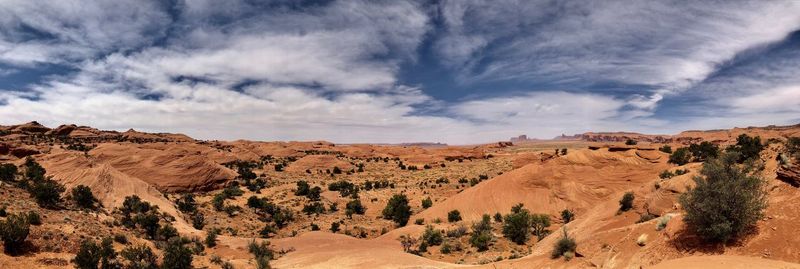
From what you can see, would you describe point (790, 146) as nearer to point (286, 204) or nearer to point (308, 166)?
point (286, 204)

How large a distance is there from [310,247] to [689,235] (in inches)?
774

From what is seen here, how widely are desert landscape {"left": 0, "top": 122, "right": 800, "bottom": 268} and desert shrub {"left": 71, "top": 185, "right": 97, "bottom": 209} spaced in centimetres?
8

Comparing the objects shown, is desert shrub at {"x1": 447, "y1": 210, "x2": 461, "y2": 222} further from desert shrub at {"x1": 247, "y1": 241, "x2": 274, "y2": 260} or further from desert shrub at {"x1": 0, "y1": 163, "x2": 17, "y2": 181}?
desert shrub at {"x1": 0, "y1": 163, "x2": 17, "y2": 181}

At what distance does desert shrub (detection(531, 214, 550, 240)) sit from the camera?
26562 mm

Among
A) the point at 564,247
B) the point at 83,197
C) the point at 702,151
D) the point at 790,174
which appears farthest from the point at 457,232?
the point at 83,197

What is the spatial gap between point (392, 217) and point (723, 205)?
28559 mm

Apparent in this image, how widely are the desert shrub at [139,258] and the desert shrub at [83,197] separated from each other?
8736 mm

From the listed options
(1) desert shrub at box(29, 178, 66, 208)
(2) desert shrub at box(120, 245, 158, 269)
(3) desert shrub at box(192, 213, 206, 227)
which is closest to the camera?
(2) desert shrub at box(120, 245, 158, 269)

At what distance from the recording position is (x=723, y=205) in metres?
10.8

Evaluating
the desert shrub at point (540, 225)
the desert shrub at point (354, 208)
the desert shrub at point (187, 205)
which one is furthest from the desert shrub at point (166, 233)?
the desert shrub at point (540, 225)

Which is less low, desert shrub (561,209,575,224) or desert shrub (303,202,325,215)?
desert shrub (561,209,575,224)

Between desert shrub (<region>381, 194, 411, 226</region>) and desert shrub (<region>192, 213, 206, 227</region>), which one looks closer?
desert shrub (<region>192, 213, 206, 227</region>)

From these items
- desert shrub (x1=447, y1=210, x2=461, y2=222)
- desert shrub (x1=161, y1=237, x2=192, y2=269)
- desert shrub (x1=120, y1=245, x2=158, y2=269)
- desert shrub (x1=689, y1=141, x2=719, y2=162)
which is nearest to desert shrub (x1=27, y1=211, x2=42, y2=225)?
desert shrub (x1=120, y1=245, x2=158, y2=269)

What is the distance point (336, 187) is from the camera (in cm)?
5053
